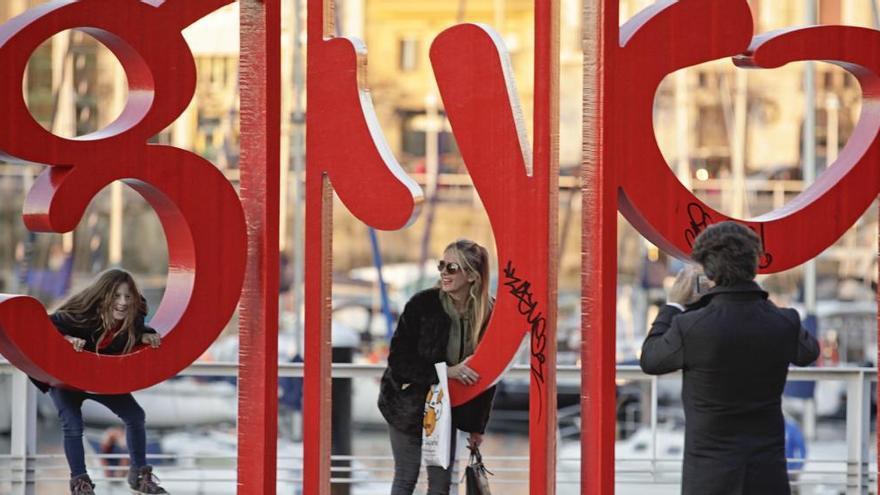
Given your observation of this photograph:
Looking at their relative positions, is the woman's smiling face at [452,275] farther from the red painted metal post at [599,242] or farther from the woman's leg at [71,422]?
the woman's leg at [71,422]

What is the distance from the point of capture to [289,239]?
3369 centimetres

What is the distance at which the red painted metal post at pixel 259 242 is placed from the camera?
281 inches

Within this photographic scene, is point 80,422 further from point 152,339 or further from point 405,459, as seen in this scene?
point 405,459

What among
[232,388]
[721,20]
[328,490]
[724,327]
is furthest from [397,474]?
[232,388]

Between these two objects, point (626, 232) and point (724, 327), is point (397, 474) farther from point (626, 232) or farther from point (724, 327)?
point (626, 232)

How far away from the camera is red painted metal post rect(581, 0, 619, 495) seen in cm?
700

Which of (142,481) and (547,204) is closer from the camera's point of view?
(547,204)

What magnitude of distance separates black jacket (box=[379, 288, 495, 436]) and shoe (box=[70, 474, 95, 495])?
4.59 ft

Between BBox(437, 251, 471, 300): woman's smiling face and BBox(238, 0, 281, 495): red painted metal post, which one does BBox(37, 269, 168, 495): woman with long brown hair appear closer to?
BBox(238, 0, 281, 495): red painted metal post

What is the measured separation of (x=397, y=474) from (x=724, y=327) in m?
2.09

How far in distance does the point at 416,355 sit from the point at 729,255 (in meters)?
1.86

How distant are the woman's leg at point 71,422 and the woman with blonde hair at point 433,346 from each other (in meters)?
1.43

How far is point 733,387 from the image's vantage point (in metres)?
5.76

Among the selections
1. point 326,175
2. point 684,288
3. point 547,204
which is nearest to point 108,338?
point 326,175
